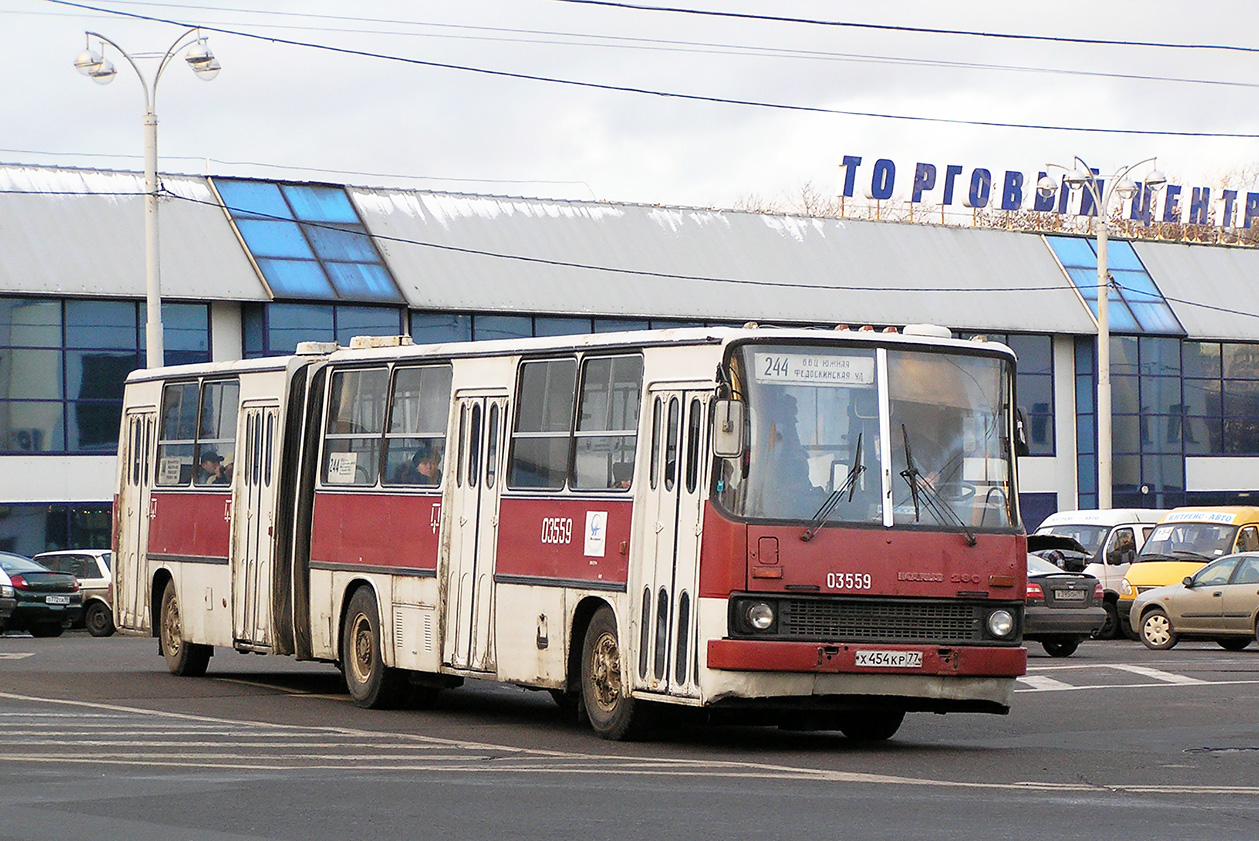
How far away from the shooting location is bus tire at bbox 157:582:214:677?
21.9 metres

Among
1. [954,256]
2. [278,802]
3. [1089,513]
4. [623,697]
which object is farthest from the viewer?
[954,256]

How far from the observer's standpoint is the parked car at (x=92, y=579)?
3625 centimetres

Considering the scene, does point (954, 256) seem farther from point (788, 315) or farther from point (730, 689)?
point (730, 689)

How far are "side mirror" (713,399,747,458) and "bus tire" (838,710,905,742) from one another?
9.48 feet

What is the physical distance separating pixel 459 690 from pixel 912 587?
8.08 m

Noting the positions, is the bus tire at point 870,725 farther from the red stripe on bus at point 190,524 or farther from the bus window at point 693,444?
the red stripe on bus at point 190,524

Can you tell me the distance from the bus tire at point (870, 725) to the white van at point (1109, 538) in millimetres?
18019

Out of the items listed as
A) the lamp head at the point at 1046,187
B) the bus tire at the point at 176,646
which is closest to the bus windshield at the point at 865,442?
the bus tire at the point at 176,646

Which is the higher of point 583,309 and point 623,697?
point 583,309

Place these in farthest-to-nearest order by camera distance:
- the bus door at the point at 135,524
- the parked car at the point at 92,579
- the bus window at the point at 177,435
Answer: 1. the parked car at the point at 92,579
2. the bus door at the point at 135,524
3. the bus window at the point at 177,435

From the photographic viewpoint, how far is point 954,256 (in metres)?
57.7

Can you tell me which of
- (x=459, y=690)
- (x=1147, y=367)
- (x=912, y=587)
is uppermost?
(x=1147, y=367)

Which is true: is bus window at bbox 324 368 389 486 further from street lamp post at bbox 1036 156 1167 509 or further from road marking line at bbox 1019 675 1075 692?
street lamp post at bbox 1036 156 1167 509

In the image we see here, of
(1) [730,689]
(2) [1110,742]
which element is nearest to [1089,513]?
(2) [1110,742]
